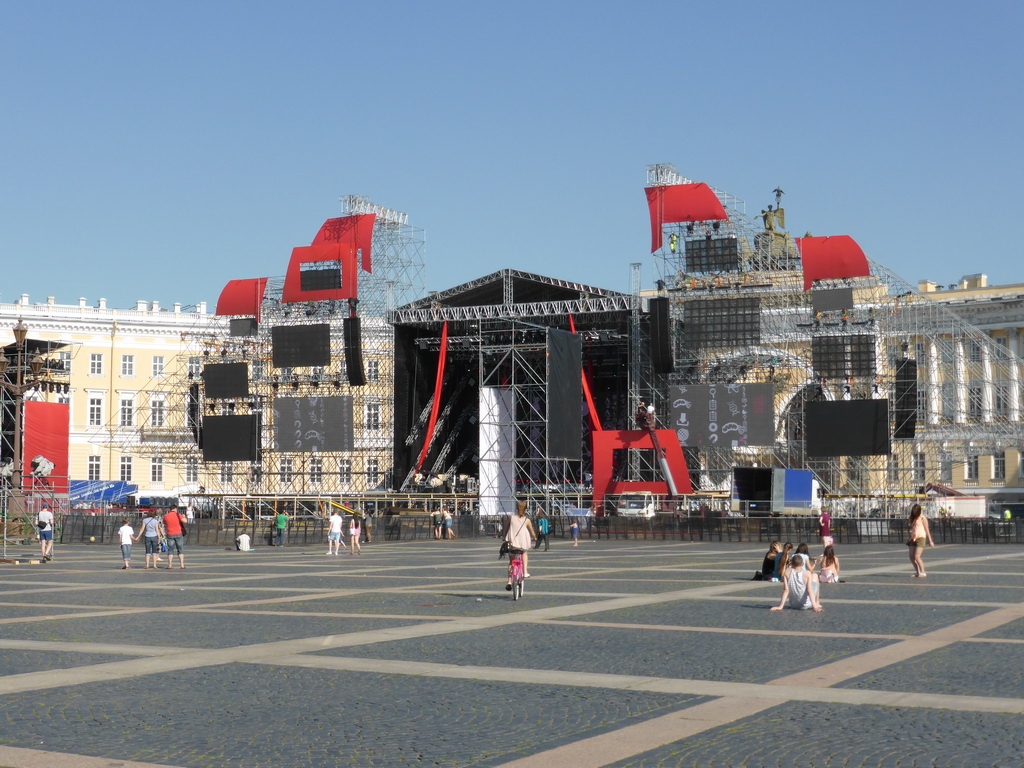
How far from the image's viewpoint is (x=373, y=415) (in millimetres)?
64938

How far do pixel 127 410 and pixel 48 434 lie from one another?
22.1 meters

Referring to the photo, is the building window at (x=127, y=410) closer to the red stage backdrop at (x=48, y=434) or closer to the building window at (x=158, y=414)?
the building window at (x=158, y=414)

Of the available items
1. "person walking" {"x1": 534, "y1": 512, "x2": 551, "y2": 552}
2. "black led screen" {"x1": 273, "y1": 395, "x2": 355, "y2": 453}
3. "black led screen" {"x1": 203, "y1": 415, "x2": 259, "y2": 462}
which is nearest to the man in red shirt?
"person walking" {"x1": 534, "y1": 512, "x2": 551, "y2": 552}

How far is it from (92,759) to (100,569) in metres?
20.4

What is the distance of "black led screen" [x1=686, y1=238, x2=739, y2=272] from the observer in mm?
52531

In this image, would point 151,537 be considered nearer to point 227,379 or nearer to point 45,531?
point 45,531

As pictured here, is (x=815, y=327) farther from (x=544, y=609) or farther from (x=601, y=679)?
(x=601, y=679)

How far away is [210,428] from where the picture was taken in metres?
58.2

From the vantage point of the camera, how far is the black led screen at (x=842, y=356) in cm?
5019

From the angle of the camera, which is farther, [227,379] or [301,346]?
[227,379]

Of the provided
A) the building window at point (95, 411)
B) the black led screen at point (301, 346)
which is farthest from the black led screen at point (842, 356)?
the building window at point (95, 411)

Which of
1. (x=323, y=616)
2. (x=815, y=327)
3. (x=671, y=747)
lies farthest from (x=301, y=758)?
(x=815, y=327)

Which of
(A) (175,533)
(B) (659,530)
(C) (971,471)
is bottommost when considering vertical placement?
(B) (659,530)

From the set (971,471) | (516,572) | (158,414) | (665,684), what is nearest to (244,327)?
(158,414)
